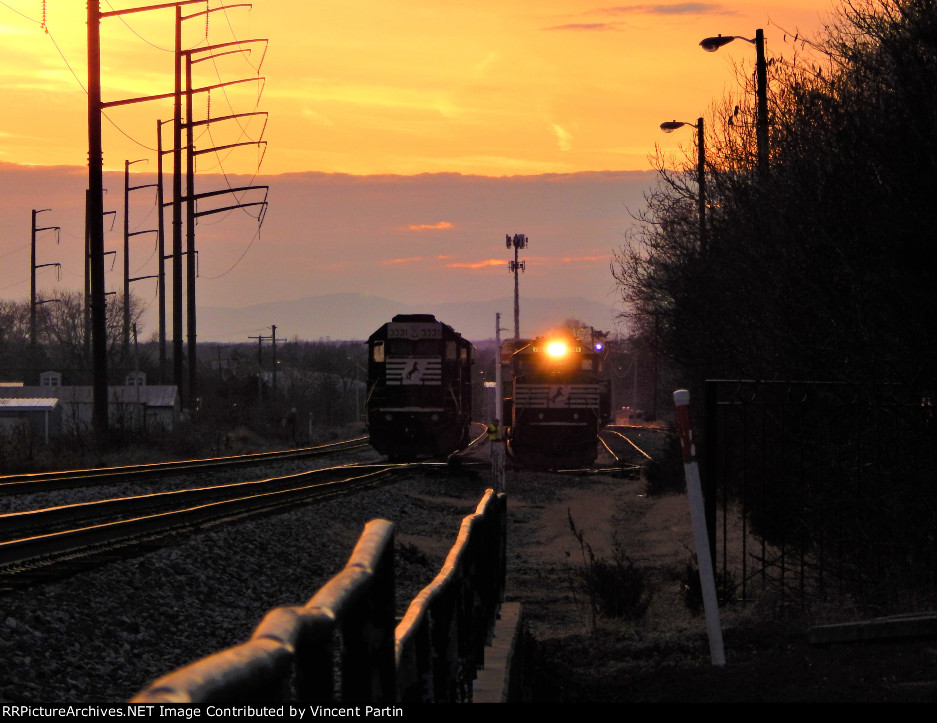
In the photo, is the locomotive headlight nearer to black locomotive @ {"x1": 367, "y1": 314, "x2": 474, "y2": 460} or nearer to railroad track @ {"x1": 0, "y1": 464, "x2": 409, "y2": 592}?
black locomotive @ {"x1": 367, "y1": 314, "x2": 474, "y2": 460}

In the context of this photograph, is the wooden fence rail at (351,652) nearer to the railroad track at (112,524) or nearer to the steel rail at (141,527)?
the railroad track at (112,524)

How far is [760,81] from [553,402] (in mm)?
14390

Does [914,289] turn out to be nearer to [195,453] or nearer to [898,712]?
[898,712]

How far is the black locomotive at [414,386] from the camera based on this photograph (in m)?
32.0

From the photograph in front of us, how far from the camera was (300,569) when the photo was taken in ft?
47.3

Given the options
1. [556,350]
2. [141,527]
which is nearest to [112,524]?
[141,527]

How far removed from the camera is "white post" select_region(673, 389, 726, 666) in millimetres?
8055

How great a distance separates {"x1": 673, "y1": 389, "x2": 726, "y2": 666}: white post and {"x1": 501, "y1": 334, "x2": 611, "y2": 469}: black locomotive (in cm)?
2456

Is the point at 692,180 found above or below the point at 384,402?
above

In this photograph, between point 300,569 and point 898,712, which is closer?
point 898,712

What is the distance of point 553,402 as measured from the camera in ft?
108

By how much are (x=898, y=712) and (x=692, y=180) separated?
977 inches

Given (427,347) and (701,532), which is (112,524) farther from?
(427,347)

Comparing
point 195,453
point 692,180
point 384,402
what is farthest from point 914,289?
point 195,453
